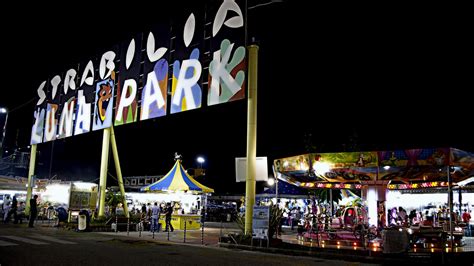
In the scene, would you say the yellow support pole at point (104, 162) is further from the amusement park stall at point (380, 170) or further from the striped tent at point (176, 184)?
the amusement park stall at point (380, 170)

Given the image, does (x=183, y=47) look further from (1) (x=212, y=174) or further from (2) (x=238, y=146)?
(1) (x=212, y=174)

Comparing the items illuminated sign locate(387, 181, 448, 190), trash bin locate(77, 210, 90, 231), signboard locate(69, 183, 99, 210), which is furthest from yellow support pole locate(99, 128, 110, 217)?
illuminated sign locate(387, 181, 448, 190)

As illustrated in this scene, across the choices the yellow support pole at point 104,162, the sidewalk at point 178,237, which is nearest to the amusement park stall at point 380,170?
the sidewalk at point 178,237

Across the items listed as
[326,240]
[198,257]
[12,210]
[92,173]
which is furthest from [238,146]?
[198,257]

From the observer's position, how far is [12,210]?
26.7 meters

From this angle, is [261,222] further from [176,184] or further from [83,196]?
[83,196]

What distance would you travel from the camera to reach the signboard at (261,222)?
586 inches

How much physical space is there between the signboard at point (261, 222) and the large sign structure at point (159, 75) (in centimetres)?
415

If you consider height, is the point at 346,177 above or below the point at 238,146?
below

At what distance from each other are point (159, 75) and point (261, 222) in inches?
337

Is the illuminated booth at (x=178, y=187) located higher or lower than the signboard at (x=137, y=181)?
lower

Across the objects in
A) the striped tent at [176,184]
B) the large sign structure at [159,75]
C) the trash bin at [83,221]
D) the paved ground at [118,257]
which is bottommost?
the paved ground at [118,257]

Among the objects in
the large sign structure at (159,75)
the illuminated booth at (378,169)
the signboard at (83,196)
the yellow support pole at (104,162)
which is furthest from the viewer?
the signboard at (83,196)

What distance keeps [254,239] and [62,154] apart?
5213cm
